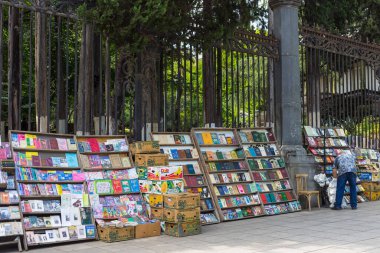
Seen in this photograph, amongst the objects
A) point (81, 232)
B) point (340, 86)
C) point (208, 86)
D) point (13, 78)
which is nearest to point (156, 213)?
point (81, 232)

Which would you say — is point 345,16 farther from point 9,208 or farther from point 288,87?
point 9,208

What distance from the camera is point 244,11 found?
9469 millimetres

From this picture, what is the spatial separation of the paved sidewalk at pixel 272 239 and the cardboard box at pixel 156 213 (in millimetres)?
462

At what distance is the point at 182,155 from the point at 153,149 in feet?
3.28

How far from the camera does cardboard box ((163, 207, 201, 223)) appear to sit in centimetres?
757

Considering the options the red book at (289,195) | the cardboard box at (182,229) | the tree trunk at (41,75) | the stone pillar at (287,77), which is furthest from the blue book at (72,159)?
the stone pillar at (287,77)

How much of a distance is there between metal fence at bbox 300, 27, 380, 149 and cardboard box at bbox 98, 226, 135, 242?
7121 millimetres

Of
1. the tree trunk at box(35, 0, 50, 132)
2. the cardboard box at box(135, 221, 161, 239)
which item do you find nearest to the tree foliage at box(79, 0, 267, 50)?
the tree trunk at box(35, 0, 50, 132)

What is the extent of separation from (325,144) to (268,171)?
8.36ft

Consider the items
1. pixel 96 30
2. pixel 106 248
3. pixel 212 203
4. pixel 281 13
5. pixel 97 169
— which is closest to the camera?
pixel 106 248

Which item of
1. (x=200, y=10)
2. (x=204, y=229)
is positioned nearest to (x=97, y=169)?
(x=204, y=229)

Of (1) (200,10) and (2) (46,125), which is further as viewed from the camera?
(1) (200,10)

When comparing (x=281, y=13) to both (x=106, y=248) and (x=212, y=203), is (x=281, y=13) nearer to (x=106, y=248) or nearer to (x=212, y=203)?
(x=212, y=203)

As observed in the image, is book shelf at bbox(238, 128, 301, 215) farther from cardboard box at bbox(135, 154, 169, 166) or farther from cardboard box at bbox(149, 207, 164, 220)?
cardboard box at bbox(149, 207, 164, 220)
